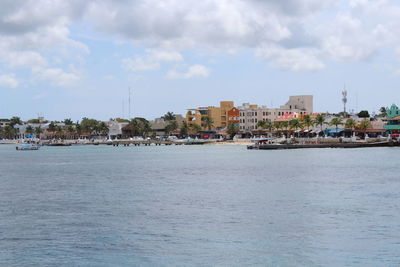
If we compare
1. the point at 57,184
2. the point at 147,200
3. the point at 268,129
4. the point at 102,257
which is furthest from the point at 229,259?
the point at 268,129

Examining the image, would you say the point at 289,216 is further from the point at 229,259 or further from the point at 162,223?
the point at 229,259

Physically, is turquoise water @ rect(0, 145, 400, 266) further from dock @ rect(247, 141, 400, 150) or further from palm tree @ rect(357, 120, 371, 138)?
palm tree @ rect(357, 120, 371, 138)

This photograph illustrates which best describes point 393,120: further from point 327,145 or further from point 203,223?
point 203,223

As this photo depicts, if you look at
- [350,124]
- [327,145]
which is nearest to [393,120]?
[350,124]

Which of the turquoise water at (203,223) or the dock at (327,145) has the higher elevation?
the dock at (327,145)

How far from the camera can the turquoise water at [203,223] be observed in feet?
88.1

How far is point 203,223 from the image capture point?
34812 mm

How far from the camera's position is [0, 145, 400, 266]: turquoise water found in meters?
26.9

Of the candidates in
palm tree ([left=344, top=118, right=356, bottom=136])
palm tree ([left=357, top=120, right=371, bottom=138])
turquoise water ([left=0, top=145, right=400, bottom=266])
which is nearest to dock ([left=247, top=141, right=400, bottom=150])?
palm tree ([left=357, top=120, right=371, bottom=138])

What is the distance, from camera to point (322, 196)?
1844 inches

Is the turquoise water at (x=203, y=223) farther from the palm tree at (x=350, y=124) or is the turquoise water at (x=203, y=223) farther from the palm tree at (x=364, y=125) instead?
the palm tree at (x=350, y=124)

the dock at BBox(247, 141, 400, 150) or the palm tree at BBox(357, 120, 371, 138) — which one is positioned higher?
the palm tree at BBox(357, 120, 371, 138)

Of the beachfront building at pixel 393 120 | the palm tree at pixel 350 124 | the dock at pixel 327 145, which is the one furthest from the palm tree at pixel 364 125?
the dock at pixel 327 145

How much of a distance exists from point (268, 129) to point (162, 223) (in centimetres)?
16292
